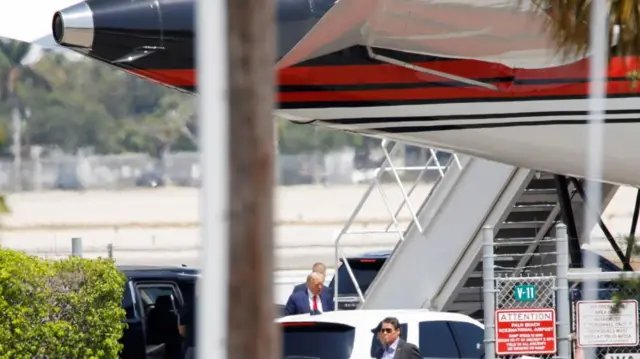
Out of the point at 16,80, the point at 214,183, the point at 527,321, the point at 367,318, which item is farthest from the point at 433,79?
the point at 16,80

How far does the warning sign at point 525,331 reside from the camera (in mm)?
9406

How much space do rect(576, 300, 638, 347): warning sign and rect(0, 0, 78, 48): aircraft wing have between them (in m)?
4.08

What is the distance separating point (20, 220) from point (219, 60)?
1105 inches

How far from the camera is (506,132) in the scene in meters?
11.1

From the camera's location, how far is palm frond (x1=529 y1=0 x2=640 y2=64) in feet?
22.1

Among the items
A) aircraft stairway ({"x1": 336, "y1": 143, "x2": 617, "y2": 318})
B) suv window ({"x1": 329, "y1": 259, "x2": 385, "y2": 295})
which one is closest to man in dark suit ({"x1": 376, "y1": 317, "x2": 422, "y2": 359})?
aircraft stairway ({"x1": 336, "y1": 143, "x2": 617, "y2": 318})

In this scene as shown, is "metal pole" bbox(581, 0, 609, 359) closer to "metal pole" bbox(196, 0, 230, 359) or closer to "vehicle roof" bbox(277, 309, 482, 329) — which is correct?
"vehicle roof" bbox(277, 309, 482, 329)

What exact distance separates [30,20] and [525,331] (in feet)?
13.1

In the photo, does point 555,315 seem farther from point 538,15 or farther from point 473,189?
point 473,189

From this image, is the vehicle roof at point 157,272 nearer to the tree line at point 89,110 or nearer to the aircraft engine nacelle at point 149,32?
the aircraft engine nacelle at point 149,32

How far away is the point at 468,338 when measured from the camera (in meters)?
10.8

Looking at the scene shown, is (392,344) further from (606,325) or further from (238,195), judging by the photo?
(238,195)

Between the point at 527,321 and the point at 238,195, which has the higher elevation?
the point at 238,195

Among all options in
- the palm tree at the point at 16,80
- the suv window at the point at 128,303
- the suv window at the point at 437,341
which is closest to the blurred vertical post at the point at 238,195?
the suv window at the point at 437,341
